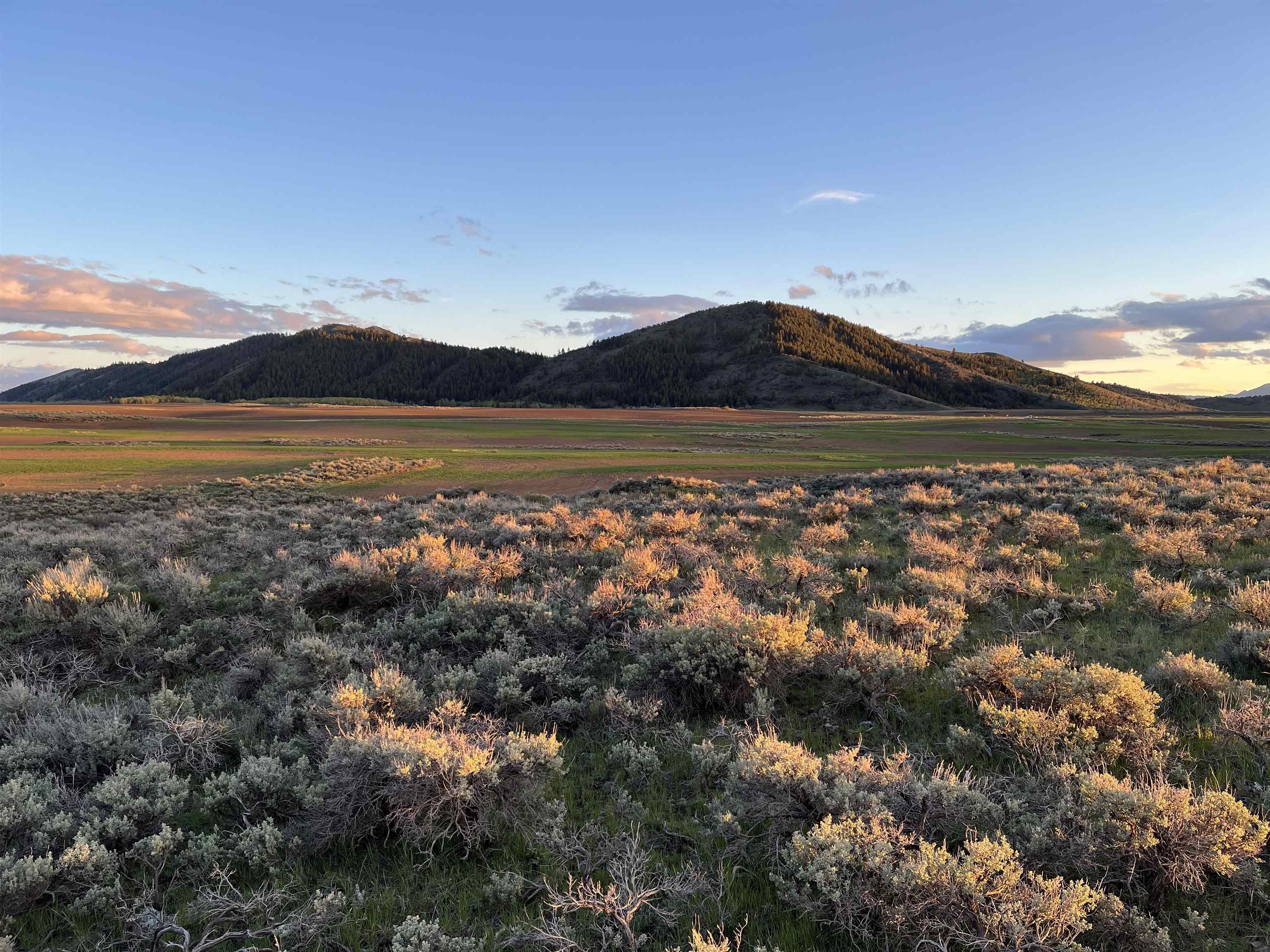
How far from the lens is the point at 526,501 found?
21109mm

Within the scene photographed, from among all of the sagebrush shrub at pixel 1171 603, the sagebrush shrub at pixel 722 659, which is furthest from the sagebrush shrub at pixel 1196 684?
the sagebrush shrub at pixel 722 659

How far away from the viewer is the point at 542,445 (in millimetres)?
48562

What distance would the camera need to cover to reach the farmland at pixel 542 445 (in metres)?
30.2

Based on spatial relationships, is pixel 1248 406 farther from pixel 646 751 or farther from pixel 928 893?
pixel 928 893

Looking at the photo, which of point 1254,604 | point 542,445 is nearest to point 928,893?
point 1254,604

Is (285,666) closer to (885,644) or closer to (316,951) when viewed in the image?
(316,951)

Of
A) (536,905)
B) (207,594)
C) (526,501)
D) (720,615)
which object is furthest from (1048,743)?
(526,501)

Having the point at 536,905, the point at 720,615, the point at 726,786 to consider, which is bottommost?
the point at 536,905

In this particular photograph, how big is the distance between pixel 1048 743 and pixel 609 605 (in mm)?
4906

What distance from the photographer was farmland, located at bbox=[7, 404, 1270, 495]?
99.2ft

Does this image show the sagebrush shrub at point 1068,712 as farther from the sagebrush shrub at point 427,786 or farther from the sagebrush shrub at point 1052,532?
the sagebrush shrub at point 1052,532

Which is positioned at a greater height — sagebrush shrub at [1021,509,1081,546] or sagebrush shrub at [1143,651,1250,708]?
sagebrush shrub at [1021,509,1081,546]

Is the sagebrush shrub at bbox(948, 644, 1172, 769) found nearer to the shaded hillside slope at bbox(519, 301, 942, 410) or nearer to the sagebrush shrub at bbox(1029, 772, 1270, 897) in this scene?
the sagebrush shrub at bbox(1029, 772, 1270, 897)

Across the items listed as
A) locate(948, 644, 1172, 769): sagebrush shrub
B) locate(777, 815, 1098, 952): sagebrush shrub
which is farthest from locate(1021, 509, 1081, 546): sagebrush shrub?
locate(777, 815, 1098, 952): sagebrush shrub
